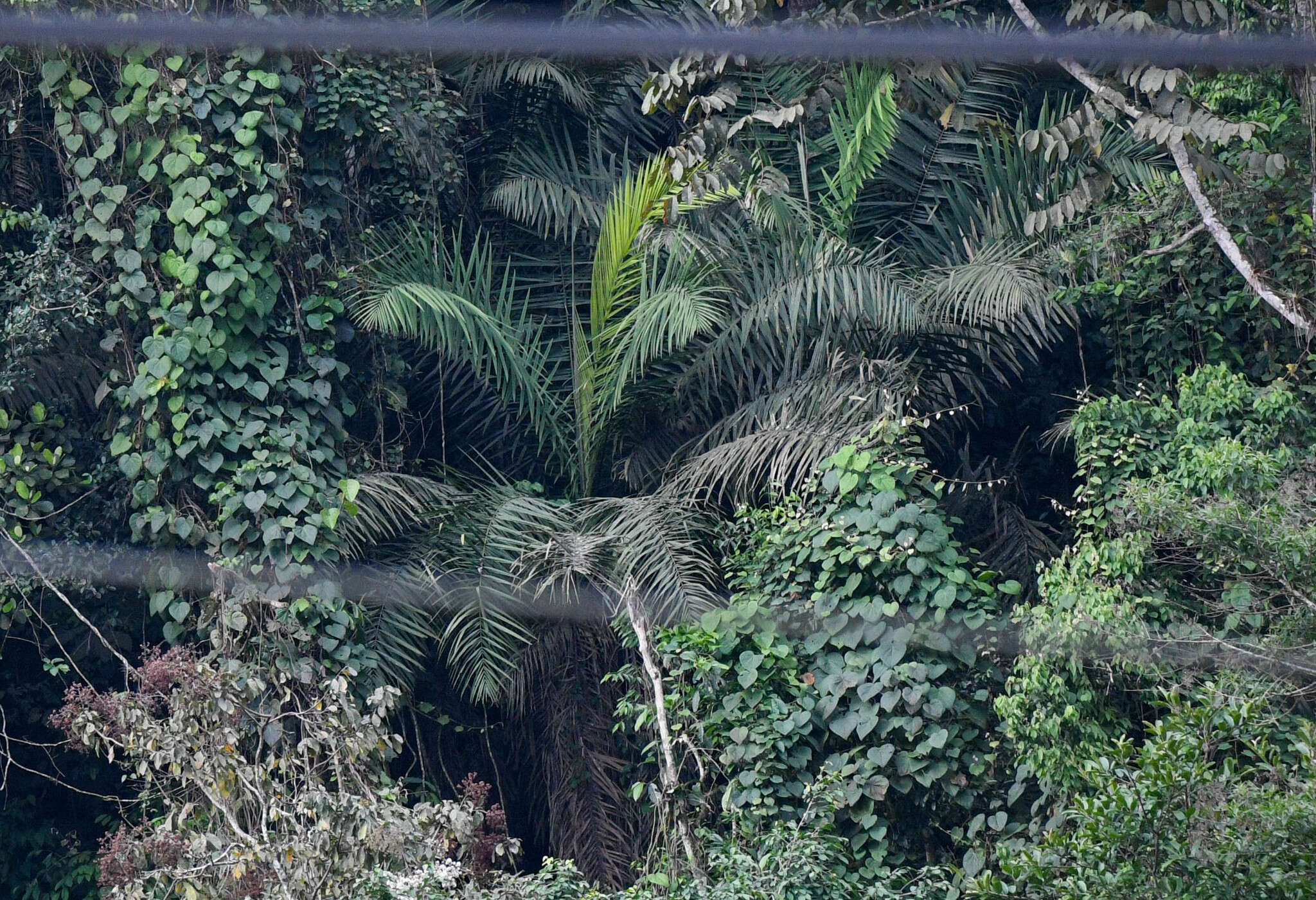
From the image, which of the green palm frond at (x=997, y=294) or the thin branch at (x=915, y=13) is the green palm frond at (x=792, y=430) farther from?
the thin branch at (x=915, y=13)

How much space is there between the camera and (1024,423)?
8508 millimetres

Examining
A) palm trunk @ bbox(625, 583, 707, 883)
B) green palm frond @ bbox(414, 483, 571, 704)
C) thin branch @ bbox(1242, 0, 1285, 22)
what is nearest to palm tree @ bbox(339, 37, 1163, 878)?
green palm frond @ bbox(414, 483, 571, 704)

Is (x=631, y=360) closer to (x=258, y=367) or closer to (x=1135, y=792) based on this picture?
(x=258, y=367)

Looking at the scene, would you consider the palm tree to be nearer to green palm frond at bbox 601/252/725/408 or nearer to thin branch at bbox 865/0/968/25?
green palm frond at bbox 601/252/725/408

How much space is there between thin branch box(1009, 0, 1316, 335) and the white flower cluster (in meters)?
3.92

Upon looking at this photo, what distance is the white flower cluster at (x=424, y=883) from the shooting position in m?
5.20

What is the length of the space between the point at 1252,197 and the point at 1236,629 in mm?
2230

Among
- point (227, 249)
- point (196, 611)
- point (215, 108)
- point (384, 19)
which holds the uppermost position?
point (384, 19)

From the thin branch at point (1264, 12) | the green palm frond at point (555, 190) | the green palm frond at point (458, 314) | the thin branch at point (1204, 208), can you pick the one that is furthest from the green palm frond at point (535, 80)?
the thin branch at point (1264, 12)


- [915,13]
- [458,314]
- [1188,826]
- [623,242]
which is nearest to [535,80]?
[623,242]

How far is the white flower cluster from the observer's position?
17.0ft

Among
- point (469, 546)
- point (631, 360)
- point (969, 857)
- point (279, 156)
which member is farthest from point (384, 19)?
point (969, 857)

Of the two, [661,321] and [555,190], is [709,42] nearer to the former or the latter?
[661,321]

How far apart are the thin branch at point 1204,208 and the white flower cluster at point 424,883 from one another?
3.92m
